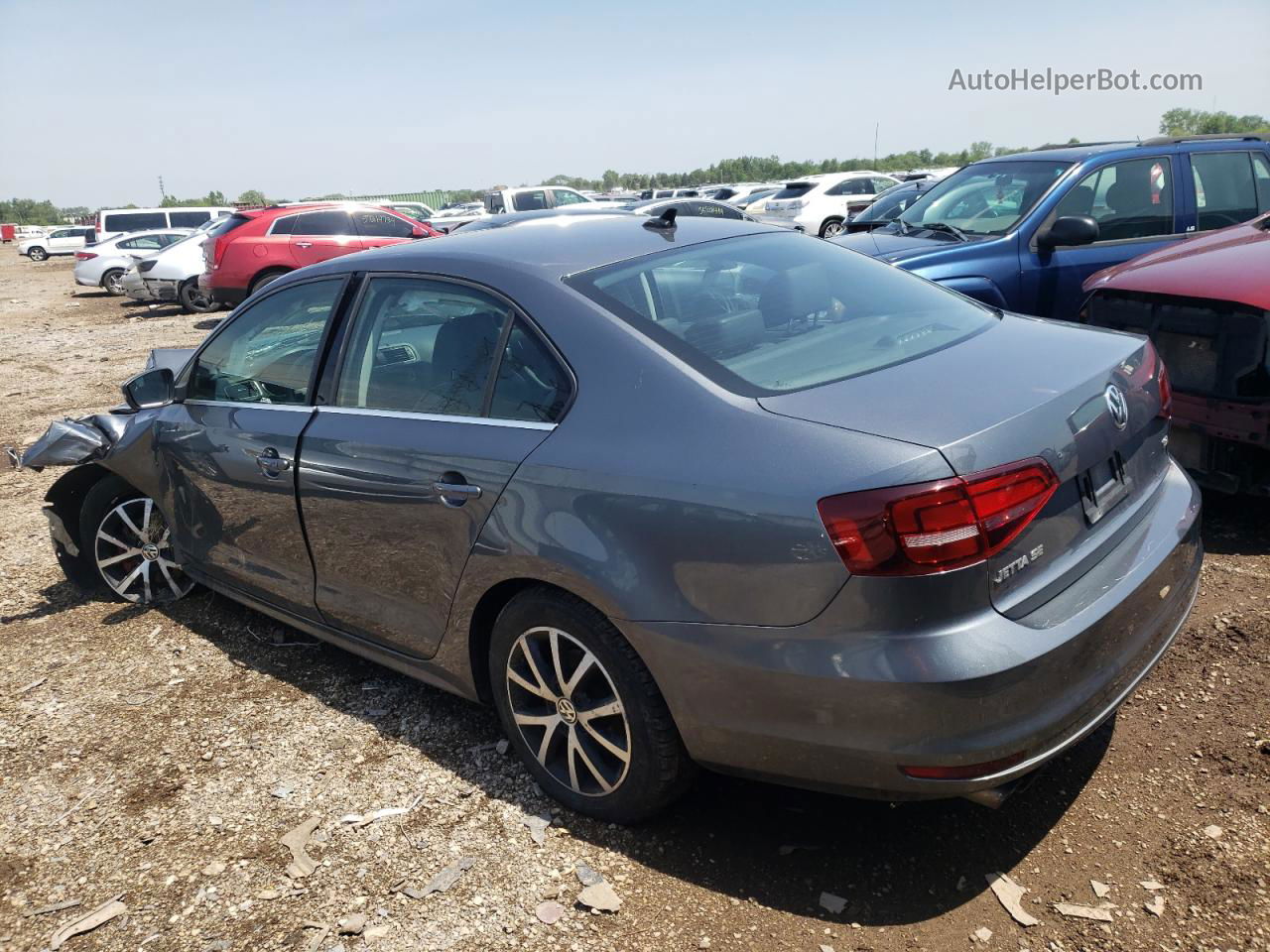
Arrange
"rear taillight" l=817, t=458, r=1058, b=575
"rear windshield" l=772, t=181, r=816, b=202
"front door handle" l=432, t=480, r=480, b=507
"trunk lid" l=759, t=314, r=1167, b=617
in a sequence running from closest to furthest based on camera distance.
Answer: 1. "rear taillight" l=817, t=458, r=1058, b=575
2. "trunk lid" l=759, t=314, r=1167, b=617
3. "front door handle" l=432, t=480, r=480, b=507
4. "rear windshield" l=772, t=181, r=816, b=202

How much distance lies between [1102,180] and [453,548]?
19.1ft

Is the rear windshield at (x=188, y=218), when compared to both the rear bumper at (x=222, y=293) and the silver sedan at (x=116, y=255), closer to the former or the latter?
the silver sedan at (x=116, y=255)

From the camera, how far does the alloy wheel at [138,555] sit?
4723 mm

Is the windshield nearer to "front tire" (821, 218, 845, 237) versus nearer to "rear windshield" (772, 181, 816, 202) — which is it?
"front tire" (821, 218, 845, 237)

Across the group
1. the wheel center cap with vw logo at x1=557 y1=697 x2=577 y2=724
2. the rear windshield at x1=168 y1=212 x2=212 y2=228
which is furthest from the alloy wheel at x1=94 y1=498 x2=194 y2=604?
the rear windshield at x1=168 y1=212 x2=212 y2=228

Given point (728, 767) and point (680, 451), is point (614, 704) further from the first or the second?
point (680, 451)

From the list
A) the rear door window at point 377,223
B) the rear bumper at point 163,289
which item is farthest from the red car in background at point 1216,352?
the rear bumper at point 163,289

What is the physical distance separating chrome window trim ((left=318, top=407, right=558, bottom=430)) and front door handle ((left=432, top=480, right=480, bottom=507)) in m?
0.20

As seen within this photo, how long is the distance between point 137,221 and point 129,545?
2843 centimetres

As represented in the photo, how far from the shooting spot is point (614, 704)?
8.84ft

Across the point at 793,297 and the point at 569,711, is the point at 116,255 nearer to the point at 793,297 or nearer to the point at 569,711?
the point at 793,297

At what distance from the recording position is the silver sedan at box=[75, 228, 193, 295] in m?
24.1

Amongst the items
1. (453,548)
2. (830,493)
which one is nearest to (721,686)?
(830,493)

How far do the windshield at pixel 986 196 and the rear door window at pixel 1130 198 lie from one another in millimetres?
254
